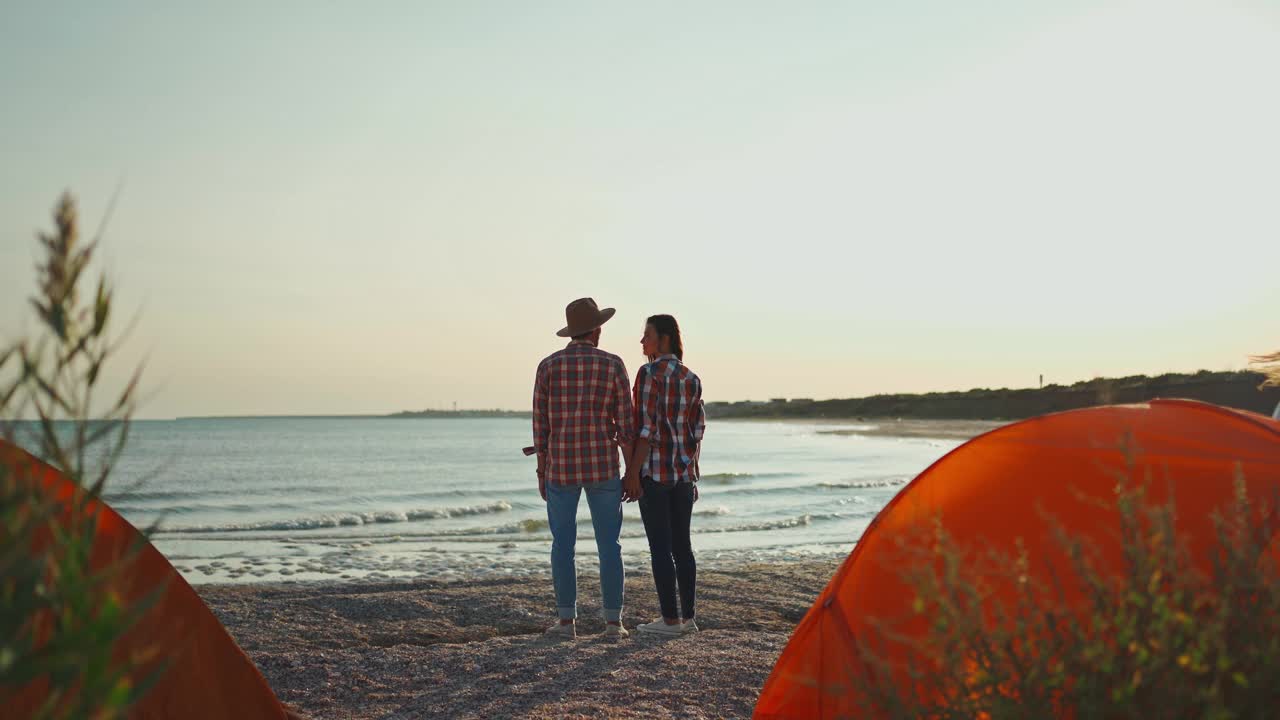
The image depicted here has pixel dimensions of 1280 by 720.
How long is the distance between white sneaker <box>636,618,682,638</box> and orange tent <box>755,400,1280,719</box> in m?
2.37

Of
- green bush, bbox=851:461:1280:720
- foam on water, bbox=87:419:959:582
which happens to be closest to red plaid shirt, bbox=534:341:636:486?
foam on water, bbox=87:419:959:582

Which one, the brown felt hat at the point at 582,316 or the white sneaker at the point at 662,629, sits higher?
the brown felt hat at the point at 582,316

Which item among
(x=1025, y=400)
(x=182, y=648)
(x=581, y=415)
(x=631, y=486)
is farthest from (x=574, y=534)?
(x=1025, y=400)

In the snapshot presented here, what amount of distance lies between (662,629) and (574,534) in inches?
35.9

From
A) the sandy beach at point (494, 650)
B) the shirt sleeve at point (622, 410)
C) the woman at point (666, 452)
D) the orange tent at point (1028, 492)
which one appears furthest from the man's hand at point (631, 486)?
the orange tent at point (1028, 492)

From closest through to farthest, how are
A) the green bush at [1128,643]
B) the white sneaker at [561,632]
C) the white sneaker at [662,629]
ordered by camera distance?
1. the green bush at [1128,643]
2. the white sneaker at [561,632]
3. the white sneaker at [662,629]

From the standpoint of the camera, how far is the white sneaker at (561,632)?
6.21m

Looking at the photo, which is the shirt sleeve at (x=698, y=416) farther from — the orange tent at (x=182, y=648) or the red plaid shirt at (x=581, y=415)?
the orange tent at (x=182, y=648)

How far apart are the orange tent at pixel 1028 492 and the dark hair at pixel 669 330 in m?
2.61

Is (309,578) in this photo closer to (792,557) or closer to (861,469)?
(792,557)

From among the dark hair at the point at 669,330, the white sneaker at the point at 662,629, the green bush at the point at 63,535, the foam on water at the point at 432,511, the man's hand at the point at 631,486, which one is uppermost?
the dark hair at the point at 669,330

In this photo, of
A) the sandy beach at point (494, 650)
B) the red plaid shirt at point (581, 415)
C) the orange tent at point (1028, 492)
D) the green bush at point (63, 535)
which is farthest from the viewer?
the red plaid shirt at point (581, 415)

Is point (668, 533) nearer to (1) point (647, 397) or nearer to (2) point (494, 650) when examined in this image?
(1) point (647, 397)

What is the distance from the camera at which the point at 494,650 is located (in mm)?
5945
